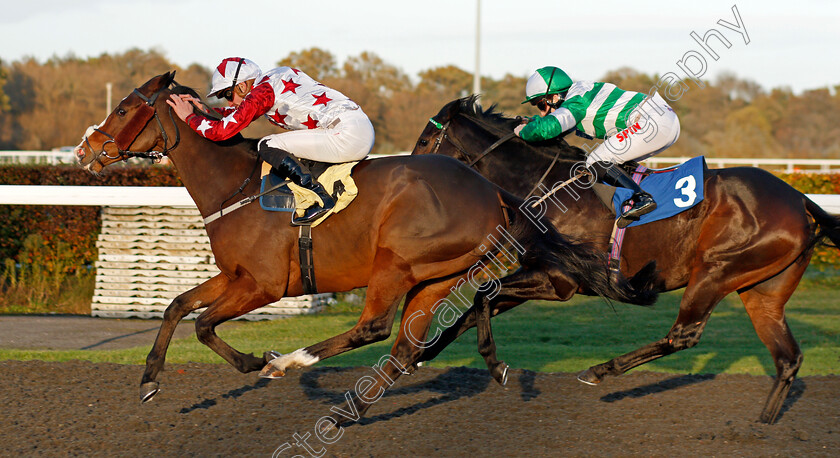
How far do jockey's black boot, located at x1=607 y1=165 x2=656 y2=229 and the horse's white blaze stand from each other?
1878 millimetres

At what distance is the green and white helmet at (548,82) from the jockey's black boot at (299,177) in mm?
Answer: 1495

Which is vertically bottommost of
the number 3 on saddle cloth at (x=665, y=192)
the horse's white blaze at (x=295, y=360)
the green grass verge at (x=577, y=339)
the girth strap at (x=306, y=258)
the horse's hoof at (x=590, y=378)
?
the green grass verge at (x=577, y=339)

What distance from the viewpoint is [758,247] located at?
4414mm

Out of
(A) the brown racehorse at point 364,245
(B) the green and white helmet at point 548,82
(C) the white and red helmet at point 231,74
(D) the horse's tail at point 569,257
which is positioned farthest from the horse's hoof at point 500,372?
(C) the white and red helmet at point 231,74

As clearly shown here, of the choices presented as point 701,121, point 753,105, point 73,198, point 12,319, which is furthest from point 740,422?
point 753,105

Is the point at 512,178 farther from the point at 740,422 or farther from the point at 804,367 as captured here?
the point at 804,367

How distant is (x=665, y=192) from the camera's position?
4582 mm

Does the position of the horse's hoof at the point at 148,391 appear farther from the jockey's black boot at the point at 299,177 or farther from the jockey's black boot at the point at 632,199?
the jockey's black boot at the point at 632,199

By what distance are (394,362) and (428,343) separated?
314mm

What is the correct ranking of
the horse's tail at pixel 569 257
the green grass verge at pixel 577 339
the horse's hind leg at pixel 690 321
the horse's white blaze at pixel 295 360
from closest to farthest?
the horse's white blaze at pixel 295 360
the horse's tail at pixel 569 257
the horse's hind leg at pixel 690 321
the green grass verge at pixel 577 339

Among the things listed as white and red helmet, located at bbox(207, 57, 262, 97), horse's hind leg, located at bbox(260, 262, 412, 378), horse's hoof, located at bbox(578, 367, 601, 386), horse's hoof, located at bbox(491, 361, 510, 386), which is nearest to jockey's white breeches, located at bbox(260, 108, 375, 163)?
white and red helmet, located at bbox(207, 57, 262, 97)

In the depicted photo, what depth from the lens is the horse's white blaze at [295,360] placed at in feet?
13.2

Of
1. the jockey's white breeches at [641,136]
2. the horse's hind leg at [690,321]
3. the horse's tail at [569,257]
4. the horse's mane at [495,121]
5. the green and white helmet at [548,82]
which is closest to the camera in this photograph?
the horse's tail at [569,257]

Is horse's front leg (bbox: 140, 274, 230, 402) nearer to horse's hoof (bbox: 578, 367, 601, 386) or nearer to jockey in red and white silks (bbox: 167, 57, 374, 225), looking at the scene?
jockey in red and white silks (bbox: 167, 57, 374, 225)
